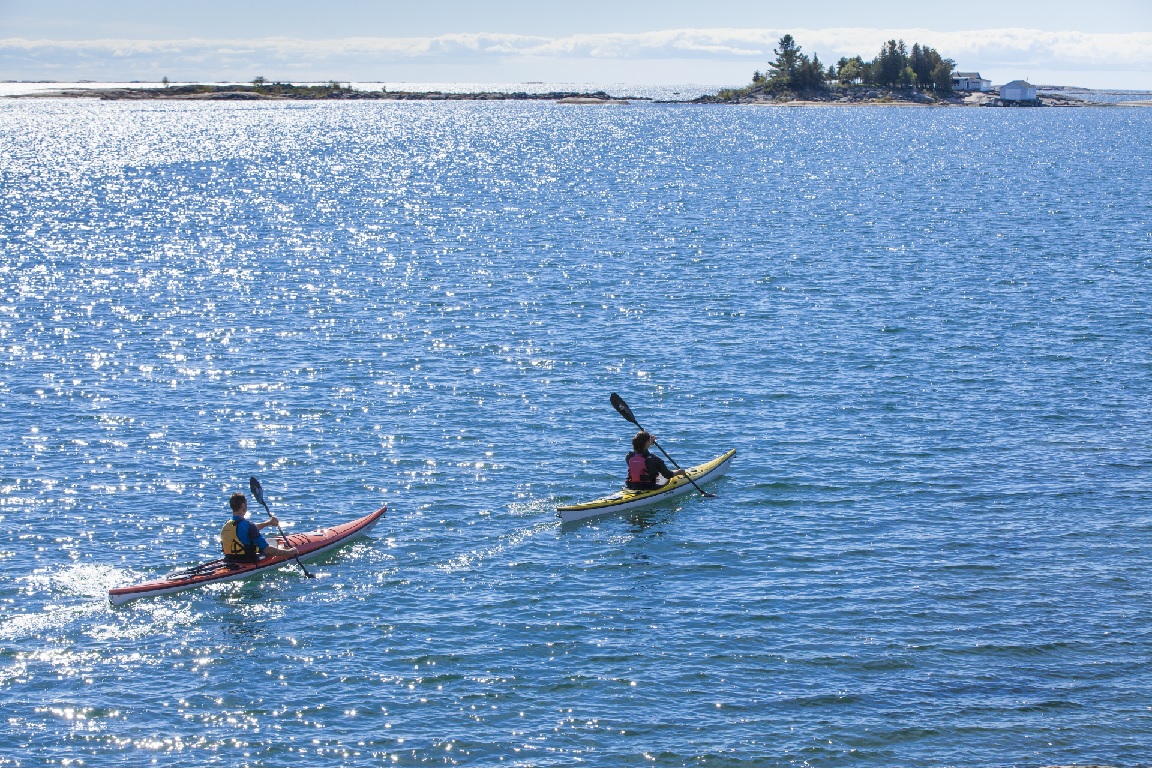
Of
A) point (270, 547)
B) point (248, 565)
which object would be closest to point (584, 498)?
point (270, 547)

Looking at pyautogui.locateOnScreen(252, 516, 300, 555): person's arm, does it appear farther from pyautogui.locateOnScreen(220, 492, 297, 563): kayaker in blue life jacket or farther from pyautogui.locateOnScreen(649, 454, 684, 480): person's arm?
pyautogui.locateOnScreen(649, 454, 684, 480): person's arm

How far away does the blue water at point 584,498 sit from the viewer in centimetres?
1942

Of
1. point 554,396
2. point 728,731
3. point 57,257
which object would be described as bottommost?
point 728,731

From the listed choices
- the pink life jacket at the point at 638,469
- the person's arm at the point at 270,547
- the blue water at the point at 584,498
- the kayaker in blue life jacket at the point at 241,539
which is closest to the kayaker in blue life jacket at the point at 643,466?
the pink life jacket at the point at 638,469

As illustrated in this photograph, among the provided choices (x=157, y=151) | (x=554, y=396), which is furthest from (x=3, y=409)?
(x=157, y=151)

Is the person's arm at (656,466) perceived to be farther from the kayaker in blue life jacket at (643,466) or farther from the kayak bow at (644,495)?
the kayak bow at (644,495)

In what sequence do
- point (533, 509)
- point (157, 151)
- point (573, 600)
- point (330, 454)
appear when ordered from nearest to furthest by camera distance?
point (573, 600)
point (533, 509)
point (330, 454)
point (157, 151)

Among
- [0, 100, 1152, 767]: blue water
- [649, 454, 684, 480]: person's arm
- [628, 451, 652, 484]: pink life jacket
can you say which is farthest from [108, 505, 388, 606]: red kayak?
[649, 454, 684, 480]: person's arm

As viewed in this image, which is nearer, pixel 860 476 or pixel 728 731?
pixel 728 731

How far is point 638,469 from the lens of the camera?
95.7 ft

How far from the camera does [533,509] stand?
2864 centimetres

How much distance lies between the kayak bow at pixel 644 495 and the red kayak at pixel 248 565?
4.65 m

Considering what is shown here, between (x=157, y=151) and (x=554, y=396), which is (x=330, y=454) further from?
(x=157, y=151)

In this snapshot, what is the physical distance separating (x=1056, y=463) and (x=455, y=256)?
143ft
